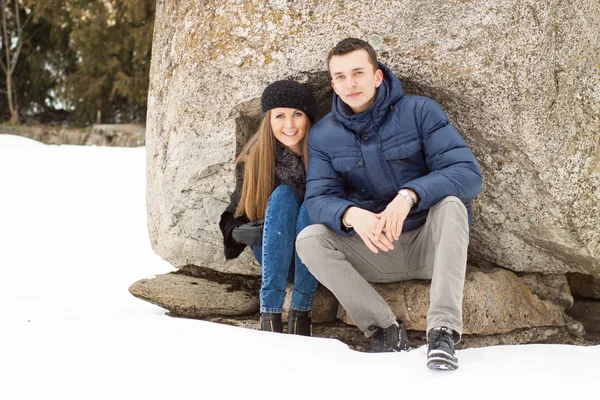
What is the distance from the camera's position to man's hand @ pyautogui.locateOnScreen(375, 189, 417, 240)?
2.66m

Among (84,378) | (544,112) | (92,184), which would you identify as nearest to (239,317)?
(84,378)

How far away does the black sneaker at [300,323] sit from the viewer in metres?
3.19

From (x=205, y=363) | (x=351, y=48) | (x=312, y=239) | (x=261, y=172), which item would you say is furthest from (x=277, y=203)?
(x=205, y=363)

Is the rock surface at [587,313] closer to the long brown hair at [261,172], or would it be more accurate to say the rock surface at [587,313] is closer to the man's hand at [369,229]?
the man's hand at [369,229]

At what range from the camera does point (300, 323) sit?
10.5 ft

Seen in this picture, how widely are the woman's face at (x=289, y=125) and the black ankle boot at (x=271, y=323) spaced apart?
0.87 m

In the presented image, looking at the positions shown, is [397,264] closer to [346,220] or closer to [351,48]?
[346,220]

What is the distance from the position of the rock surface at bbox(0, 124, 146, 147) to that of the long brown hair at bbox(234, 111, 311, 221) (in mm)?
7998

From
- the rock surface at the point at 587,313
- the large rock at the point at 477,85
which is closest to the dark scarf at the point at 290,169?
the large rock at the point at 477,85

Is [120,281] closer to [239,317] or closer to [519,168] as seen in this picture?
[239,317]

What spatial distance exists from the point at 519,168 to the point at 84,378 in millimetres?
2266

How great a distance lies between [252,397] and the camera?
7.39 ft

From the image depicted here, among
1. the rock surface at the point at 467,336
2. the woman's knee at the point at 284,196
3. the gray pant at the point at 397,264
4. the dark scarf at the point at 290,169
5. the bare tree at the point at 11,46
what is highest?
the bare tree at the point at 11,46

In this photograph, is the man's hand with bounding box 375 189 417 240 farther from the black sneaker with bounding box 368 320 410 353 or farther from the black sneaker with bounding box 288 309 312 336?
the black sneaker with bounding box 288 309 312 336
